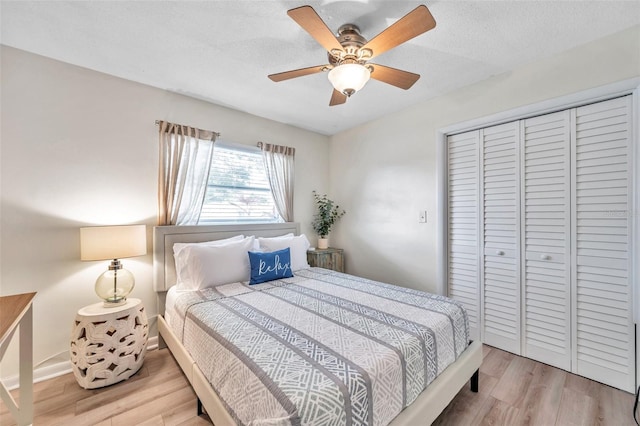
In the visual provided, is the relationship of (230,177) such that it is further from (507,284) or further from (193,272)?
(507,284)

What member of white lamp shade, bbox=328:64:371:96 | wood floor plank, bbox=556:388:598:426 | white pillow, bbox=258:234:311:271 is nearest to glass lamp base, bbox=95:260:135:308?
white pillow, bbox=258:234:311:271

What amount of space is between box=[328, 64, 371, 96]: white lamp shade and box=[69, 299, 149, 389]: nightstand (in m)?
2.26

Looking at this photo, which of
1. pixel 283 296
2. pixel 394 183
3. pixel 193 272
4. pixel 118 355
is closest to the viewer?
pixel 118 355

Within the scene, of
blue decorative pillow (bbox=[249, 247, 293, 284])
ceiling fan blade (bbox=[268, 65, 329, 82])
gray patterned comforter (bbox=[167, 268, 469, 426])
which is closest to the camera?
gray patterned comforter (bbox=[167, 268, 469, 426])

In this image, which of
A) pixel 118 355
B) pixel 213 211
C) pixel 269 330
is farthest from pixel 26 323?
pixel 213 211

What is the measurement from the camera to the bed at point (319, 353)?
1.05m

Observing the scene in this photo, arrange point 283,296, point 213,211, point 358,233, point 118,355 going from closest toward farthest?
point 118,355 → point 283,296 → point 213,211 → point 358,233

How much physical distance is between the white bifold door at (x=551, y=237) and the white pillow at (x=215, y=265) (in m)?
2.17

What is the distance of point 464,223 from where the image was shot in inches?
106

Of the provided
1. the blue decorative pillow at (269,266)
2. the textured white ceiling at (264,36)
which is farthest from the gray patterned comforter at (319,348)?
the textured white ceiling at (264,36)

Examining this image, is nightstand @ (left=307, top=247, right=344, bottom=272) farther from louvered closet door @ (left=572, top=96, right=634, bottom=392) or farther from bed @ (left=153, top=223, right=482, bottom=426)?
louvered closet door @ (left=572, top=96, right=634, bottom=392)

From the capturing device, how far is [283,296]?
2.09 meters

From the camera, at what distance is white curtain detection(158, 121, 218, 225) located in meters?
2.59

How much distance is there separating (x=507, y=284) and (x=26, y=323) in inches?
139
